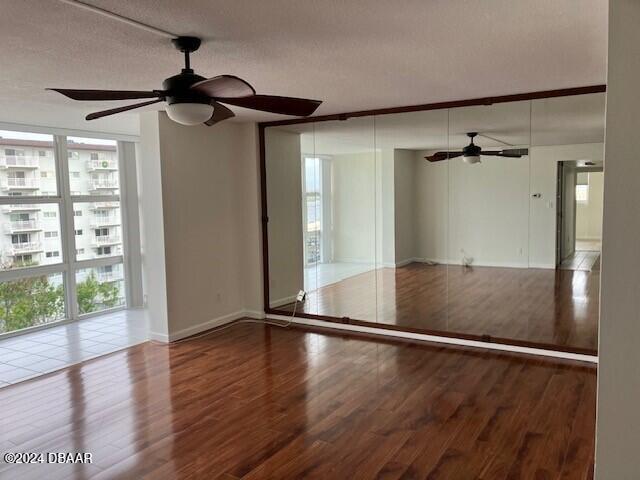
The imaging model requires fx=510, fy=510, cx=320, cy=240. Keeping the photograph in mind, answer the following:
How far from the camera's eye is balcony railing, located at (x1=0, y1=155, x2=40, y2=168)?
5641 millimetres

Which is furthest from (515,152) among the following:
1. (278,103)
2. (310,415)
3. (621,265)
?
(621,265)

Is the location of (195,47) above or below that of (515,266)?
above

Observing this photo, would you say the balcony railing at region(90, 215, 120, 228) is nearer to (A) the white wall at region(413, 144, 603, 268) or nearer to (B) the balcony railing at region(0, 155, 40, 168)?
(B) the balcony railing at region(0, 155, 40, 168)

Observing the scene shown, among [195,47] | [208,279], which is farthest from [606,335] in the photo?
[208,279]

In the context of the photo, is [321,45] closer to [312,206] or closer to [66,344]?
[312,206]

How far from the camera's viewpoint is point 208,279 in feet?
18.4

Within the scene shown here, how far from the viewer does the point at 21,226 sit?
582cm

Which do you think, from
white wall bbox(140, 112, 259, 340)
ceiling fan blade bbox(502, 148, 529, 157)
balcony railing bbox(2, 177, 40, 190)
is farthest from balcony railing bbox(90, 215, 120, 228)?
ceiling fan blade bbox(502, 148, 529, 157)

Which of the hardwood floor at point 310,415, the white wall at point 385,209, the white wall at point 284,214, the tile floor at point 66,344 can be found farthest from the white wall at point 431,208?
the tile floor at point 66,344

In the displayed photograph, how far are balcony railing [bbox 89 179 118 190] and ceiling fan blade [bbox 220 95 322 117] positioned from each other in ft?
14.7

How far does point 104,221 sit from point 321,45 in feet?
16.1

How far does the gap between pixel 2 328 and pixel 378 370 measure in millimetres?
4257

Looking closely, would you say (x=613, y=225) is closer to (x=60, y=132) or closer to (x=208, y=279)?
(x=208, y=279)

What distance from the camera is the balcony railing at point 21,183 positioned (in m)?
5.67
